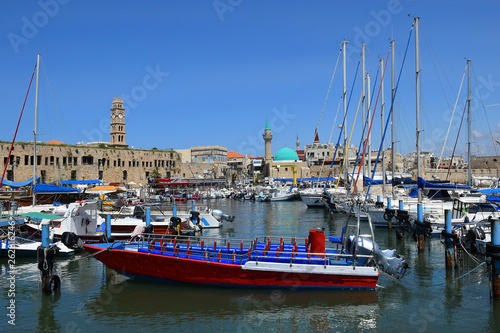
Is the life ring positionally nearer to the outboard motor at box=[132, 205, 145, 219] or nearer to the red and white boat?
the red and white boat

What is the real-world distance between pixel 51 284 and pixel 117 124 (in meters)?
75.5

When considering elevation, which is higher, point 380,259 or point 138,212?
point 138,212

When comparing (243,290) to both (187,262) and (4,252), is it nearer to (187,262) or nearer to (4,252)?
(187,262)

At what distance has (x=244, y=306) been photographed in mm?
14406

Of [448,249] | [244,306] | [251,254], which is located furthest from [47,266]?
[448,249]

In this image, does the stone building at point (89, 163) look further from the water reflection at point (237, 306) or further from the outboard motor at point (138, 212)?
the water reflection at point (237, 306)

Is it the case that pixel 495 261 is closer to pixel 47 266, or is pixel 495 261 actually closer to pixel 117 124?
pixel 47 266

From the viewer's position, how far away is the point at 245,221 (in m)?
38.9

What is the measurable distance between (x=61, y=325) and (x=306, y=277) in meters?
7.94

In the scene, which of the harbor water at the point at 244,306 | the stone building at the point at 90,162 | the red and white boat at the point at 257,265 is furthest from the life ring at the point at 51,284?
the stone building at the point at 90,162

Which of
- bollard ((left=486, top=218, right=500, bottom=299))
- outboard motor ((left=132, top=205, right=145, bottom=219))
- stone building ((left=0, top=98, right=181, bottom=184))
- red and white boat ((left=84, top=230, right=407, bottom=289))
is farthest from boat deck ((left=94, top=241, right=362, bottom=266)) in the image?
stone building ((left=0, top=98, right=181, bottom=184))

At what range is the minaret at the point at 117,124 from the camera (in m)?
→ 87.4

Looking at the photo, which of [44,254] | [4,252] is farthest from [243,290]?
[4,252]

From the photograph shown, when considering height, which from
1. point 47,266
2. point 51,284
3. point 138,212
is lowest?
point 51,284
